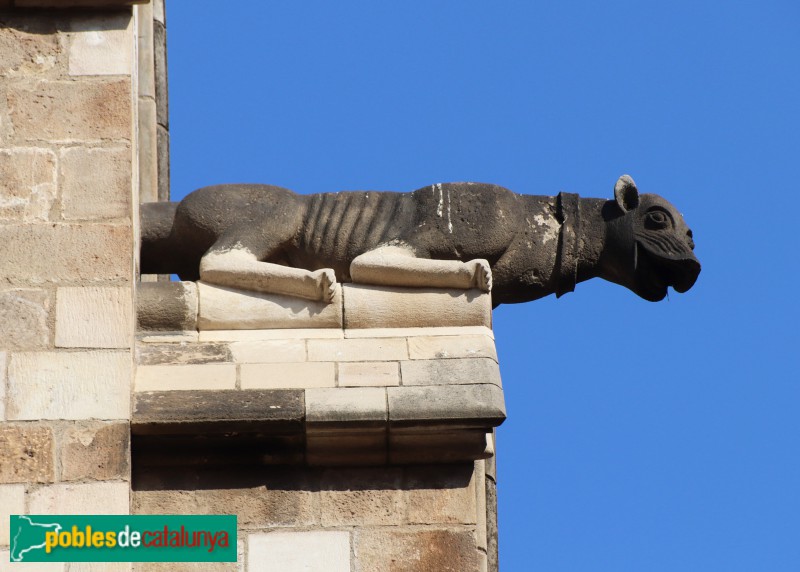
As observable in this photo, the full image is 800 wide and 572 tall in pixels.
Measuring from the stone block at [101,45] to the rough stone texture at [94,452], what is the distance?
4.63ft

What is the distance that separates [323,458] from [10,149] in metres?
1.59

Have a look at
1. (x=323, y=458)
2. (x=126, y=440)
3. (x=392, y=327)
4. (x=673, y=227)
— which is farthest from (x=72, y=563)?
(x=673, y=227)

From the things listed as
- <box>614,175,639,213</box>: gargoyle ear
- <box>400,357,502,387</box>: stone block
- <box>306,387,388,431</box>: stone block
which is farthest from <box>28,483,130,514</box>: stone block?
<box>614,175,639,213</box>: gargoyle ear

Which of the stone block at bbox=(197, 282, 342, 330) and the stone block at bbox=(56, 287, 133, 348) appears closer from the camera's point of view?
the stone block at bbox=(56, 287, 133, 348)

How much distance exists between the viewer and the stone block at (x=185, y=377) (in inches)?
326

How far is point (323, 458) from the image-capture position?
830 cm

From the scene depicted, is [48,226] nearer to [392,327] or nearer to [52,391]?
[52,391]

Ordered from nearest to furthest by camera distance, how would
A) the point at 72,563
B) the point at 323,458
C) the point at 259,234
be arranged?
the point at 72,563 < the point at 323,458 < the point at 259,234

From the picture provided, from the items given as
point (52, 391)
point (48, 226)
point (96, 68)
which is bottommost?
point (52, 391)

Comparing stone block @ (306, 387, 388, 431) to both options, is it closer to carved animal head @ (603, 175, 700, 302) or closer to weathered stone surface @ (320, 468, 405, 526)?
weathered stone surface @ (320, 468, 405, 526)

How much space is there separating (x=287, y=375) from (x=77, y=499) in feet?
3.06

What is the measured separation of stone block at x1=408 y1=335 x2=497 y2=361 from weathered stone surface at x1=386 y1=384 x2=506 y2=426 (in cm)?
21

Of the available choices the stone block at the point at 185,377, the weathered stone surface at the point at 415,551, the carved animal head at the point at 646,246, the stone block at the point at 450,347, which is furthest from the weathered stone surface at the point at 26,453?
the carved animal head at the point at 646,246

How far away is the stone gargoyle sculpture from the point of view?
8812mm
